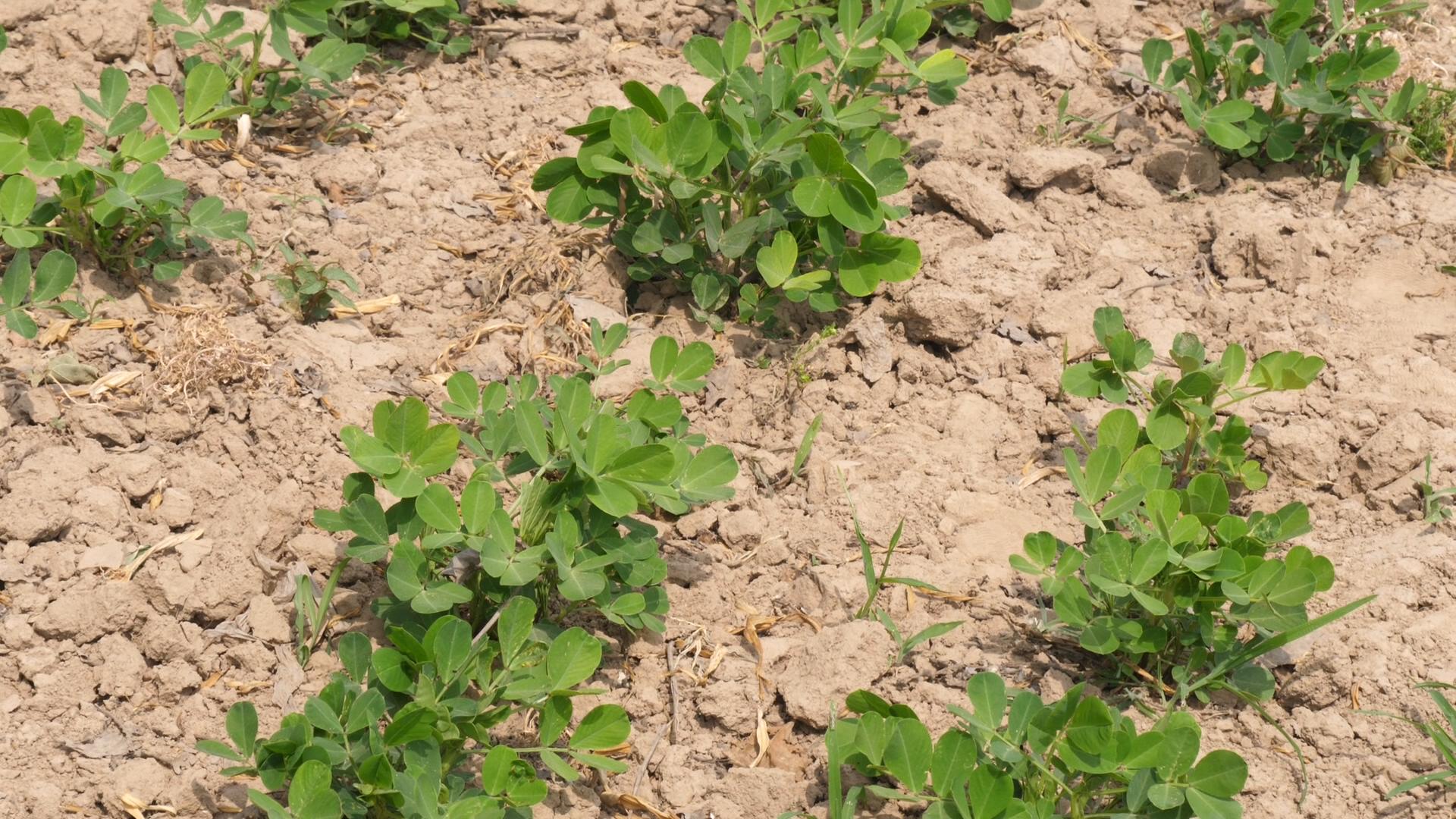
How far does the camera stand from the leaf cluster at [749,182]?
A: 337 centimetres

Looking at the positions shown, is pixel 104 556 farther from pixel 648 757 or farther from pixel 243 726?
pixel 648 757

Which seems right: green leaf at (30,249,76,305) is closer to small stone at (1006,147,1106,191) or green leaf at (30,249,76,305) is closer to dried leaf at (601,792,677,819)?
dried leaf at (601,792,677,819)

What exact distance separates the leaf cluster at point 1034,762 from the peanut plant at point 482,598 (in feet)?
1.57

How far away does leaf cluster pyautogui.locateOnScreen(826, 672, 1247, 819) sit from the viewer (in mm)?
2412

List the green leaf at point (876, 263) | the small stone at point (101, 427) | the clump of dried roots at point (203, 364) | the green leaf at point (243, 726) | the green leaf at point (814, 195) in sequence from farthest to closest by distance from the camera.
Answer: the green leaf at point (876, 263) < the green leaf at point (814, 195) < the clump of dried roots at point (203, 364) < the small stone at point (101, 427) < the green leaf at point (243, 726)

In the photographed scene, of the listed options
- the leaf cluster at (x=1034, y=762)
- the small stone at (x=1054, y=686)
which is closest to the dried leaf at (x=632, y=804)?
the leaf cluster at (x=1034, y=762)

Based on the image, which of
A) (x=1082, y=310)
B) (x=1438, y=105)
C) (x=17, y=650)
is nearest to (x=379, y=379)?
(x=17, y=650)

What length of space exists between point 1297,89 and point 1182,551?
1782 millimetres

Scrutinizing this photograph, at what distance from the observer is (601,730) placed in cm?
259

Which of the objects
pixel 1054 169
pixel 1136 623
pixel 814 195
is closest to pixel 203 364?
pixel 814 195

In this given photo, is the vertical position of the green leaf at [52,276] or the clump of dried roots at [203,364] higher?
the green leaf at [52,276]

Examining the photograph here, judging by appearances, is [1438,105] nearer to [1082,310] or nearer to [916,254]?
[1082,310]

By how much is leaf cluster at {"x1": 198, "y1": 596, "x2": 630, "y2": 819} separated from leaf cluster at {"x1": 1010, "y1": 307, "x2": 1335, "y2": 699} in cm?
94

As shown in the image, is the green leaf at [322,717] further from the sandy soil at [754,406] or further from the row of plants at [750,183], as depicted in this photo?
the row of plants at [750,183]
